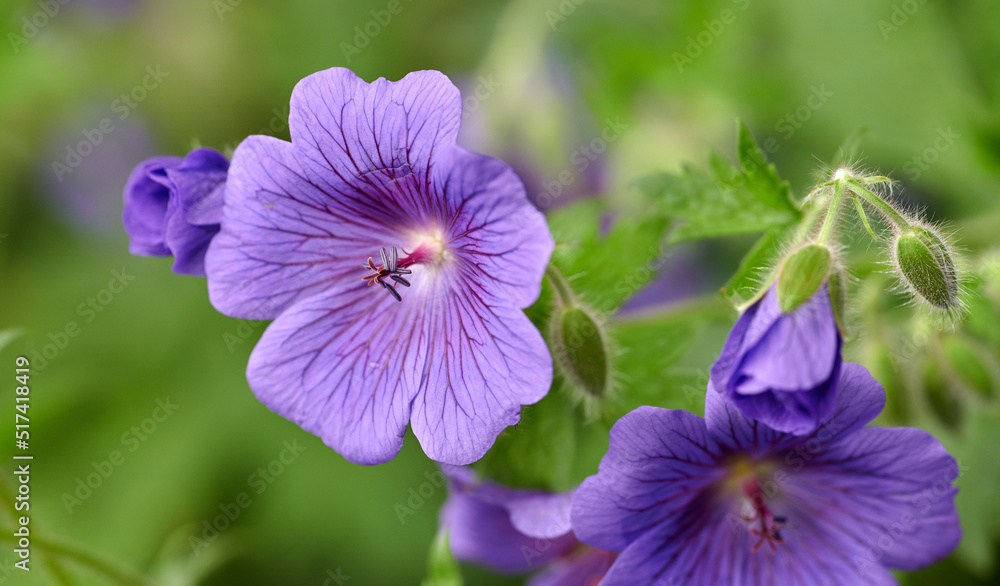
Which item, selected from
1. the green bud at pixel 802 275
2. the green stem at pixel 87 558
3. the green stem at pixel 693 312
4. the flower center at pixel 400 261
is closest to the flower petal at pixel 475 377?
the flower center at pixel 400 261

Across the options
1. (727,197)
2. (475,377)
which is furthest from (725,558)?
(727,197)

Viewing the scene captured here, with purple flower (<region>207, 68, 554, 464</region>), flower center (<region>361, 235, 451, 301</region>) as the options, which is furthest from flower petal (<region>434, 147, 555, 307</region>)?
flower center (<region>361, 235, 451, 301</region>)

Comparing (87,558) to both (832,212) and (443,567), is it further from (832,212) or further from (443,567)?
(832,212)

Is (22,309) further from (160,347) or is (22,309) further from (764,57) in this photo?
(764,57)

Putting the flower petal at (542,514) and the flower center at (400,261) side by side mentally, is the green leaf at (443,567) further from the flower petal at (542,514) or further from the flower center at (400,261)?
the flower center at (400,261)

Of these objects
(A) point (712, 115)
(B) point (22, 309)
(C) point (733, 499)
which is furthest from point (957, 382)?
(B) point (22, 309)

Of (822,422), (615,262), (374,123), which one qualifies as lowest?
(822,422)
